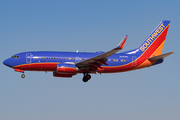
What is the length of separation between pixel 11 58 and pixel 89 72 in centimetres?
1169

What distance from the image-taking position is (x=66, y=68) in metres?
43.9

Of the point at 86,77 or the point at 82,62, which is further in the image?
the point at 86,77

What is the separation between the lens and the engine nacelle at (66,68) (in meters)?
43.8

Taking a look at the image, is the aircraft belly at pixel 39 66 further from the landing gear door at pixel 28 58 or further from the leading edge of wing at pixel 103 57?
the leading edge of wing at pixel 103 57

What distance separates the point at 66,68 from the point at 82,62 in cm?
240

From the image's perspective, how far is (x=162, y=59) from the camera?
159 feet

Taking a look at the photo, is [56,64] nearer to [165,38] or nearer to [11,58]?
[11,58]

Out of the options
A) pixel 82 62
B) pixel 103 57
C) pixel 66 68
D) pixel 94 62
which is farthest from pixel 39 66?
pixel 103 57

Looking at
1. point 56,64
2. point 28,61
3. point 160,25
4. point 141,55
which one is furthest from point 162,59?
point 28,61

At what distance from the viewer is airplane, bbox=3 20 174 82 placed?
145ft

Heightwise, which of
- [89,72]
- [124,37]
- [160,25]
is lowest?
[89,72]

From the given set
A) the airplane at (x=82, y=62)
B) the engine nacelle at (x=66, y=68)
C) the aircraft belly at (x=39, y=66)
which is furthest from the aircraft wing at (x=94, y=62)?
the aircraft belly at (x=39, y=66)

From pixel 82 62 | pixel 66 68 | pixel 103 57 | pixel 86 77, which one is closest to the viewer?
pixel 103 57

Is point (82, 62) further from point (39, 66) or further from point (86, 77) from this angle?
point (39, 66)
